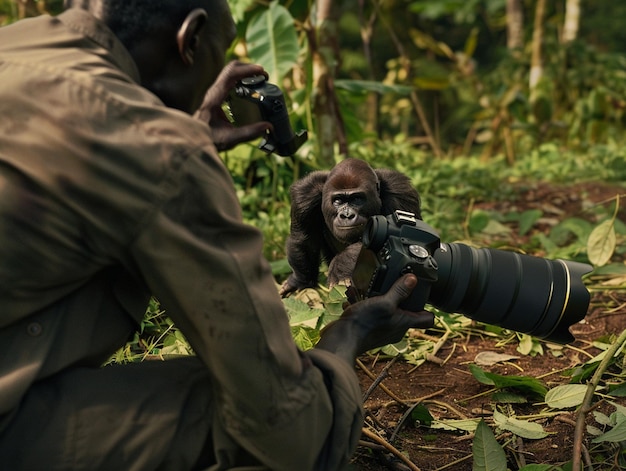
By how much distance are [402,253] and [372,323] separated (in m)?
0.16

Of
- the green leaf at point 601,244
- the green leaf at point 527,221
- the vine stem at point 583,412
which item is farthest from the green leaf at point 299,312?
the green leaf at point 527,221

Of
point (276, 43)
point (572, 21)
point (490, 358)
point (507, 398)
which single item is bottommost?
point (572, 21)

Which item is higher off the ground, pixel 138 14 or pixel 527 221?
pixel 138 14

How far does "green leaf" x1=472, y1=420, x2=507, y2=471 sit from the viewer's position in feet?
6.70

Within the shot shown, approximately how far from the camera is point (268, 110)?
6.07ft

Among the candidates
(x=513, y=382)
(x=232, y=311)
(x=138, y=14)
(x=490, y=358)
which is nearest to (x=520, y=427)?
(x=513, y=382)

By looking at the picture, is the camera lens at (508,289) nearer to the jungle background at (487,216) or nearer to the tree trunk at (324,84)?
the jungle background at (487,216)

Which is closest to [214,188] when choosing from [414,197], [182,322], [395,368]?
[182,322]

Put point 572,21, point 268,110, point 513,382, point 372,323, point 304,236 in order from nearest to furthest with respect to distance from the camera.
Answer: point 372,323 → point 268,110 → point 513,382 → point 304,236 → point 572,21

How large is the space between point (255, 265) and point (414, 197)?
2059 millimetres

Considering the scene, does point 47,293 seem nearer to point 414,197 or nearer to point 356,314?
point 356,314

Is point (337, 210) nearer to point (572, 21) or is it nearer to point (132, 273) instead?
point (132, 273)

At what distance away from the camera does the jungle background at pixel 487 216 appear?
231 centimetres

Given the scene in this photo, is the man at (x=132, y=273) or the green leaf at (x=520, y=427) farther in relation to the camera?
the green leaf at (x=520, y=427)
